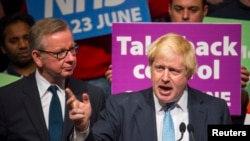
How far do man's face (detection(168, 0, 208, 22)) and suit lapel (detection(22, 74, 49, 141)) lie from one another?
1.26 meters

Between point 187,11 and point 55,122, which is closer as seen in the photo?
point 55,122

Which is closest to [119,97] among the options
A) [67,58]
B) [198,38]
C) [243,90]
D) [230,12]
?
[67,58]

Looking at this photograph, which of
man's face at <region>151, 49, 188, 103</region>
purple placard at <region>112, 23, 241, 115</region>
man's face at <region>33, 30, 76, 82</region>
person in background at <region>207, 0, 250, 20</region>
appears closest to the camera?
man's face at <region>151, 49, 188, 103</region>

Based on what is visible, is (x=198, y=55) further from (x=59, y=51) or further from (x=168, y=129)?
(x=59, y=51)

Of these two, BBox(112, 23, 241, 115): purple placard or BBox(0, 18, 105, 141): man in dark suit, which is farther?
BBox(112, 23, 241, 115): purple placard

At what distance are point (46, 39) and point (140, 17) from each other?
1045 millimetres

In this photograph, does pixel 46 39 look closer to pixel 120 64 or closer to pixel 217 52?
pixel 120 64

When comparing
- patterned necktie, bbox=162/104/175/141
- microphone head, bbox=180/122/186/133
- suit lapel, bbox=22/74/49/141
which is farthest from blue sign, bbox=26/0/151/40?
microphone head, bbox=180/122/186/133

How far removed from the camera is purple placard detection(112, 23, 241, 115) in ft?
12.7

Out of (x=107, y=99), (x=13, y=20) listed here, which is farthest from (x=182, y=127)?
(x=13, y=20)

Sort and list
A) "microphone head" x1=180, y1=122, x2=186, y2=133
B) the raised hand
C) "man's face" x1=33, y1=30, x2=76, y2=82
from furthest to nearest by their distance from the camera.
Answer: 1. "man's face" x1=33, y1=30, x2=76, y2=82
2. "microphone head" x1=180, y1=122, x2=186, y2=133
3. the raised hand

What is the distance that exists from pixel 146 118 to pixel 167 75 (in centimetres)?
28

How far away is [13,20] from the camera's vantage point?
14.5 ft

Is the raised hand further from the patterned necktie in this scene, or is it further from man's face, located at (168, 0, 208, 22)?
A: man's face, located at (168, 0, 208, 22)
